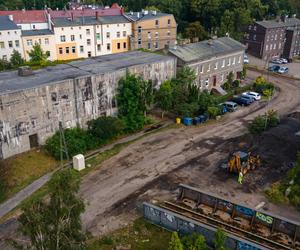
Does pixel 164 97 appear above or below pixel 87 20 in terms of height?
below

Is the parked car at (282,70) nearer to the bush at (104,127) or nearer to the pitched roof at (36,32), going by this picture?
the bush at (104,127)

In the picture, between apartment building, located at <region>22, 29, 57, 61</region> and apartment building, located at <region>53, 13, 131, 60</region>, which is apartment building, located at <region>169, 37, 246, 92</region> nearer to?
apartment building, located at <region>53, 13, 131, 60</region>

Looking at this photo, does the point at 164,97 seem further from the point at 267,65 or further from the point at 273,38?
the point at 273,38

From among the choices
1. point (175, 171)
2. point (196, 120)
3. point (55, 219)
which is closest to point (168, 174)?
point (175, 171)

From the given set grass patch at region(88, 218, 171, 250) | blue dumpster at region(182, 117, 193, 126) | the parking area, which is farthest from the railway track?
the parking area

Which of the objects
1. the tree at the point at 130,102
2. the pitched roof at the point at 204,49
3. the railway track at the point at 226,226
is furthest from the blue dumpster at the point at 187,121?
the railway track at the point at 226,226

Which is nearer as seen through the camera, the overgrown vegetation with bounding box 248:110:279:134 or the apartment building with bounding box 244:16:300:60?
the overgrown vegetation with bounding box 248:110:279:134
